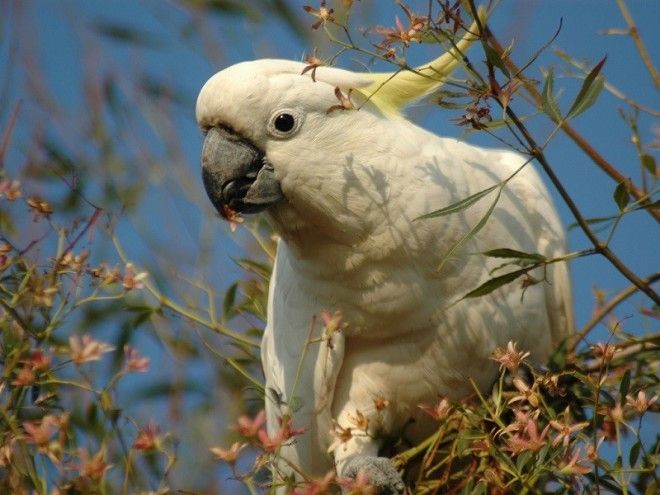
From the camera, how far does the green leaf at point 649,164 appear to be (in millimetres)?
2279

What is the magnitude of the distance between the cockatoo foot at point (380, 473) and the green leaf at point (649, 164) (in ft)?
3.14

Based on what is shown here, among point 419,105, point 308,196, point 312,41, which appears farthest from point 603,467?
point 312,41

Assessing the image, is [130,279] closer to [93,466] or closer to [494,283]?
[93,466]

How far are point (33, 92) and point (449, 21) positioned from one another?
188cm

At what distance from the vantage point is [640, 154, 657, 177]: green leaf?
7.48 feet

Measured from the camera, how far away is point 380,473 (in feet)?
8.71

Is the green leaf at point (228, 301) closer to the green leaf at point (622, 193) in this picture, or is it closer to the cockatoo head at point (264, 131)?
the cockatoo head at point (264, 131)

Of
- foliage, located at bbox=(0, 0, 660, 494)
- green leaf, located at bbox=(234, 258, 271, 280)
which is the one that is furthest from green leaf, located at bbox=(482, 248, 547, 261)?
green leaf, located at bbox=(234, 258, 271, 280)

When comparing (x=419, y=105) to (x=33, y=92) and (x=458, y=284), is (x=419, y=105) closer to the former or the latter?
(x=458, y=284)

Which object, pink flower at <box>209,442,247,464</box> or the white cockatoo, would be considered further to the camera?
the white cockatoo

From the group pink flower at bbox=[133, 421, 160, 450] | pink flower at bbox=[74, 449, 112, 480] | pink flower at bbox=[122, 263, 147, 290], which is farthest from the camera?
pink flower at bbox=[122, 263, 147, 290]

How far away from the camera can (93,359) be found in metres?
1.93

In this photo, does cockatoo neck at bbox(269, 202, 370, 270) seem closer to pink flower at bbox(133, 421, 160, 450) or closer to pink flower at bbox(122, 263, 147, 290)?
pink flower at bbox(122, 263, 147, 290)

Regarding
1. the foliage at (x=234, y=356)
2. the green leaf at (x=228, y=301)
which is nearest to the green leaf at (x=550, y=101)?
the foliage at (x=234, y=356)
